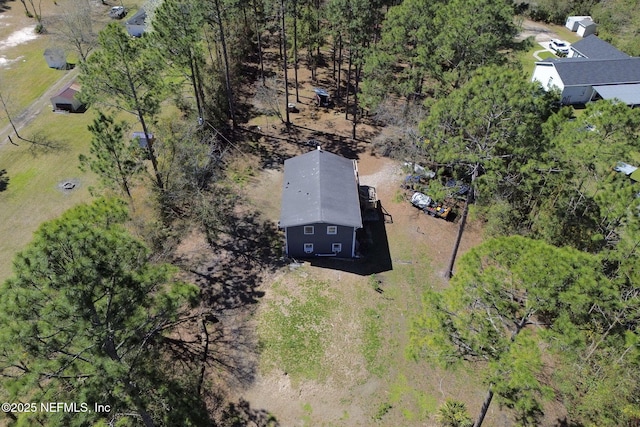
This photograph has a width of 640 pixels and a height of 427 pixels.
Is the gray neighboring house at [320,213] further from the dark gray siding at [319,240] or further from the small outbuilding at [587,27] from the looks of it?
the small outbuilding at [587,27]

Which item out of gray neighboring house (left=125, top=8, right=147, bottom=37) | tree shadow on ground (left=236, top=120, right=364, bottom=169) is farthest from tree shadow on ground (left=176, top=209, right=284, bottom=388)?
gray neighboring house (left=125, top=8, right=147, bottom=37)

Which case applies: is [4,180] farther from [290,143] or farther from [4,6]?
[4,6]

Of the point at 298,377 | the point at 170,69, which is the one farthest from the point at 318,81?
the point at 298,377

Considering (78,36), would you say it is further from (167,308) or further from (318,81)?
(167,308)

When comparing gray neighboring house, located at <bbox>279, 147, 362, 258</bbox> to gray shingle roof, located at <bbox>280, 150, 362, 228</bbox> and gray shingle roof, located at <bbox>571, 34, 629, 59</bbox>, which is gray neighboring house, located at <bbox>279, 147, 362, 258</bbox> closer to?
gray shingle roof, located at <bbox>280, 150, 362, 228</bbox>

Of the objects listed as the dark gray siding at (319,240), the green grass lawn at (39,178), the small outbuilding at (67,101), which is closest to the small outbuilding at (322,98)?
the dark gray siding at (319,240)

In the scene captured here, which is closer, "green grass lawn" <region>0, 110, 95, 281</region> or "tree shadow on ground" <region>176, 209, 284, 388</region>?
"tree shadow on ground" <region>176, 209, 284, 388</region>
